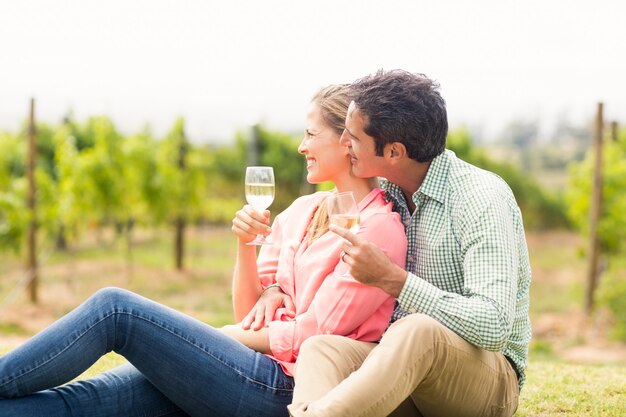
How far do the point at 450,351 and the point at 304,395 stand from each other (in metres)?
0.51

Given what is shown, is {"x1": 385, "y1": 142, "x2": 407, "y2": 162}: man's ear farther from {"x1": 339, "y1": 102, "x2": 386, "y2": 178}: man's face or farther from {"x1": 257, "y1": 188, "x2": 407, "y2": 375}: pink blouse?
{"x1": 257, "y1": 188, "x2": 407, "y2": 375}: pink blouse

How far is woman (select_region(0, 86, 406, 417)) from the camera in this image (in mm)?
2777

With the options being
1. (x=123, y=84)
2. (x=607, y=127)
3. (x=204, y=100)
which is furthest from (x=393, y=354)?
(x=123, y=84)

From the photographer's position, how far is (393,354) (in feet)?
8.05

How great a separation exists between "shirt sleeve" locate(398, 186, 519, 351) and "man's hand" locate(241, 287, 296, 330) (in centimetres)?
69

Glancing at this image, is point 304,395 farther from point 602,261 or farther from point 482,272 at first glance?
point 602,261

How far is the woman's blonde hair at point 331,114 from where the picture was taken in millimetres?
3170

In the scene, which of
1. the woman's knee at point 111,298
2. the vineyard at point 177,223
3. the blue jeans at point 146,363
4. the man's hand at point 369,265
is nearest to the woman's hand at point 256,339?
the blue jeans at point 146,363

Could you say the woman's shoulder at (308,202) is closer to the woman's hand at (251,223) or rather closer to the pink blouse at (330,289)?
the pink blouse at (330,289)

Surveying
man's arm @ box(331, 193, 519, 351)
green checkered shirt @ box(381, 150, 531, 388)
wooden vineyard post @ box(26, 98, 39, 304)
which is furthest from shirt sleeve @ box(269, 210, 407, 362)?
wooden vineyard post @ box(26, 98, 39, 304)

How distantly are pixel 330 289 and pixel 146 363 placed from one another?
741 millimetres

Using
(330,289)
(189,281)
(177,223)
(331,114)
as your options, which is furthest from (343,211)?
(177,223)

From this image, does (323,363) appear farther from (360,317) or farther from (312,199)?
(312,199)

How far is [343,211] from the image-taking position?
8.80 feet
